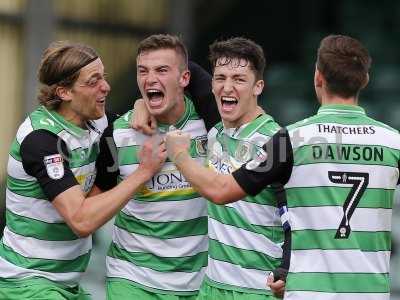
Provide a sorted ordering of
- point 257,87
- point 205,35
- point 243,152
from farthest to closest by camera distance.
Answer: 1. point 205,35
2. point 257,87
3. point 243,152

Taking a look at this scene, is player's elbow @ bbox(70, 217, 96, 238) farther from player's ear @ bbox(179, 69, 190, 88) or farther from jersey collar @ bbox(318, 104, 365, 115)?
jersey collar @ bbox(318, 104, 365, 115)

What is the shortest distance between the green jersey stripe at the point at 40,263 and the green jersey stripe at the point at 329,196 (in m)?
1.24

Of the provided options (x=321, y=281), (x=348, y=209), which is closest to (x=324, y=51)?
(x=348, y=209)

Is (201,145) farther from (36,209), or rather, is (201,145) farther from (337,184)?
(337,184)

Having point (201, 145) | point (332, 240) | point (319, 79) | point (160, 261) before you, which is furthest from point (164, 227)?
point (319, 79)

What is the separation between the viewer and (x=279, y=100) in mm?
14398

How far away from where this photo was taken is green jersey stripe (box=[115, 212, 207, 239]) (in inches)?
225

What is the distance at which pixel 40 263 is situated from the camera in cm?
548

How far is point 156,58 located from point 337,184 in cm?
136

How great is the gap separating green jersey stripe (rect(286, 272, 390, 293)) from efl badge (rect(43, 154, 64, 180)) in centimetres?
119

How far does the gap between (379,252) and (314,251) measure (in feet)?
0.96

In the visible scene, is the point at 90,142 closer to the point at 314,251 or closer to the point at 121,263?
the point at 121,263

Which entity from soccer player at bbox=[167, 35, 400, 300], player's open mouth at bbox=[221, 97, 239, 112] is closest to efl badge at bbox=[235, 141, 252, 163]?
player's open mouth at bbox=[221, 97, 239, 112]

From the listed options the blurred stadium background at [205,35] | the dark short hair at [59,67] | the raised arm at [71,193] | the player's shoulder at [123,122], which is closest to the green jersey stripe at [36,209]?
the raised arm at [71,193]
